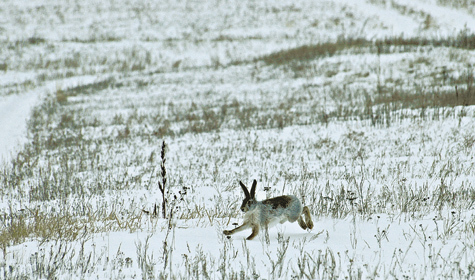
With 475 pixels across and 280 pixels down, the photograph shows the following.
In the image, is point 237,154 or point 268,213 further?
point 237,154

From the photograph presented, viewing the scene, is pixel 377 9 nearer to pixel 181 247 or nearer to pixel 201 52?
pixel 201 52

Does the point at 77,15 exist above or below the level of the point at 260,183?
above

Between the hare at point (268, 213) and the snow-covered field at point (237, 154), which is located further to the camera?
the hare at point (268, 213)

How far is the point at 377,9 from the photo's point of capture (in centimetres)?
4250

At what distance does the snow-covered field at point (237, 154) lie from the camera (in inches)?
139

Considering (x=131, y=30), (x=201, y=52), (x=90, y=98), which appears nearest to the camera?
(x=90, y=98)

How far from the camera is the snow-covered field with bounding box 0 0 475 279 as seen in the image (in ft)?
11.6

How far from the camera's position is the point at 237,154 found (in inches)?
380

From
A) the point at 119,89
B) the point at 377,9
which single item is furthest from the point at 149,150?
the point at 377,9

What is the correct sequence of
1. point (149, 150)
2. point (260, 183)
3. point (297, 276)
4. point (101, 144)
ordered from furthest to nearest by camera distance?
point (101, 144) → point (149, 150) → point (260, 183) → point (297, 276)

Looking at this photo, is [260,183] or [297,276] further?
[260,183]

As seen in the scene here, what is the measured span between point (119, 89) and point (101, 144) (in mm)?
11683

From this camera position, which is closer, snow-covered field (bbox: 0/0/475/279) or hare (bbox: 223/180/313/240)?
snow-covered field (bbox: 0/0/475/279)

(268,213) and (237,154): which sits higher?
(268,213)
